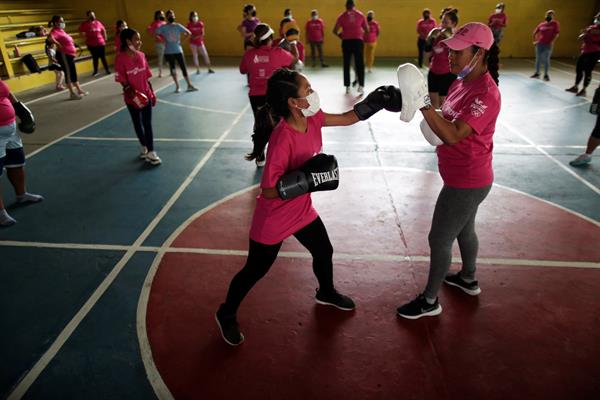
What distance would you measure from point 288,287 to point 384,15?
1819 centimetres

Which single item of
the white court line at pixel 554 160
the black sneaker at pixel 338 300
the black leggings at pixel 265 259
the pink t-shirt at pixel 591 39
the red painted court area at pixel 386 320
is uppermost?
the pink t-shirt at pixel 591 39

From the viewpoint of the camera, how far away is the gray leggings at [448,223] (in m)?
3.00

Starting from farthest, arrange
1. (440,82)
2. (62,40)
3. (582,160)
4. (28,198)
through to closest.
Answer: (62,40)
(440,82)
(582,160)
(28,198)

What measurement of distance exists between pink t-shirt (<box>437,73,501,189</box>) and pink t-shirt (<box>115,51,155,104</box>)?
514 centimetres

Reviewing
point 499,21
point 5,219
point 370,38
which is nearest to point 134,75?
point 5,219

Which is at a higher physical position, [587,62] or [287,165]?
[287,165]

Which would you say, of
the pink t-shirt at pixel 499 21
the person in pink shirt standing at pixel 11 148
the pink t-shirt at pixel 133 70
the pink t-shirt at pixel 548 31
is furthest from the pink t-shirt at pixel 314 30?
the person in pink shirt standing at pixel 11 148

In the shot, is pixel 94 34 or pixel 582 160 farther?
pixel 94 34

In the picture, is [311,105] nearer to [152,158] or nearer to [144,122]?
[144,122]

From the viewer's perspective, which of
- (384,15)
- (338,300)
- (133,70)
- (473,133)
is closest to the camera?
(473,133)

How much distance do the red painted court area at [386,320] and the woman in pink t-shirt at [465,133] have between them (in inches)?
25.1

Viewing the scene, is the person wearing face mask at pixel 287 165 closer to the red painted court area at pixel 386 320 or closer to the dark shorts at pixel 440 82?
the red painted court area at pixel 386 320

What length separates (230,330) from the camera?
3301 millimetres

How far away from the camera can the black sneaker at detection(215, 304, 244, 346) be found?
328 centimetres
